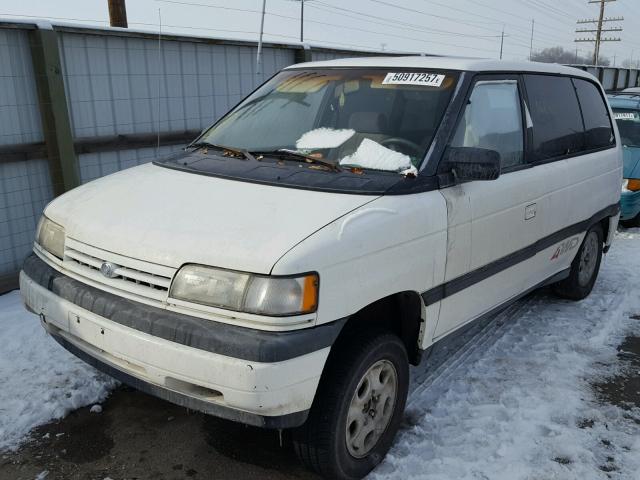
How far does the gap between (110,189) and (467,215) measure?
6.14ft

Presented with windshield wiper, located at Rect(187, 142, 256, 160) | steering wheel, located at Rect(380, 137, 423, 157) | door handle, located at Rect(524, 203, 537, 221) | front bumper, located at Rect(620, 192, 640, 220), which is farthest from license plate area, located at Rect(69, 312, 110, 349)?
front bumper, located at Rect(620, 192, 640, 220)

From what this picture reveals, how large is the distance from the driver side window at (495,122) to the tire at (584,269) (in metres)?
1.62

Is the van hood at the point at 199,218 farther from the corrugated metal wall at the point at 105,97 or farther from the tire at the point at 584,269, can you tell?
the tire at the point at 584,269

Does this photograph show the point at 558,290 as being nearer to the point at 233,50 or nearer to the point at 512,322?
the point at 512,322

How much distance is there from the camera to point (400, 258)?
2.66 meters

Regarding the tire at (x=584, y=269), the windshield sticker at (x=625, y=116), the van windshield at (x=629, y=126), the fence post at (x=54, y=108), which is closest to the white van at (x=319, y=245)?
the tire at (x=584, y=269)

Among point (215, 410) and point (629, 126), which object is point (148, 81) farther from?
point (629, 126)

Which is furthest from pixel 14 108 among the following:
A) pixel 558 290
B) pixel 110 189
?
pixel 558 290

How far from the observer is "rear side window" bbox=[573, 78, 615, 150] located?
4688 mm

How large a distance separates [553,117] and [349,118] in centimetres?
168

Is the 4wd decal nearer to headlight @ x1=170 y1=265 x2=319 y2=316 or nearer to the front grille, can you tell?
headlight @ x1=170 y1=265 x2=319 y2=316

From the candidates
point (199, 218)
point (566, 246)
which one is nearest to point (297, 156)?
point (199, 218)

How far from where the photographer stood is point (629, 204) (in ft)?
25.3

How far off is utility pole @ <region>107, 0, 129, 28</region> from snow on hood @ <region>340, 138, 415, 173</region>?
5407 mm
